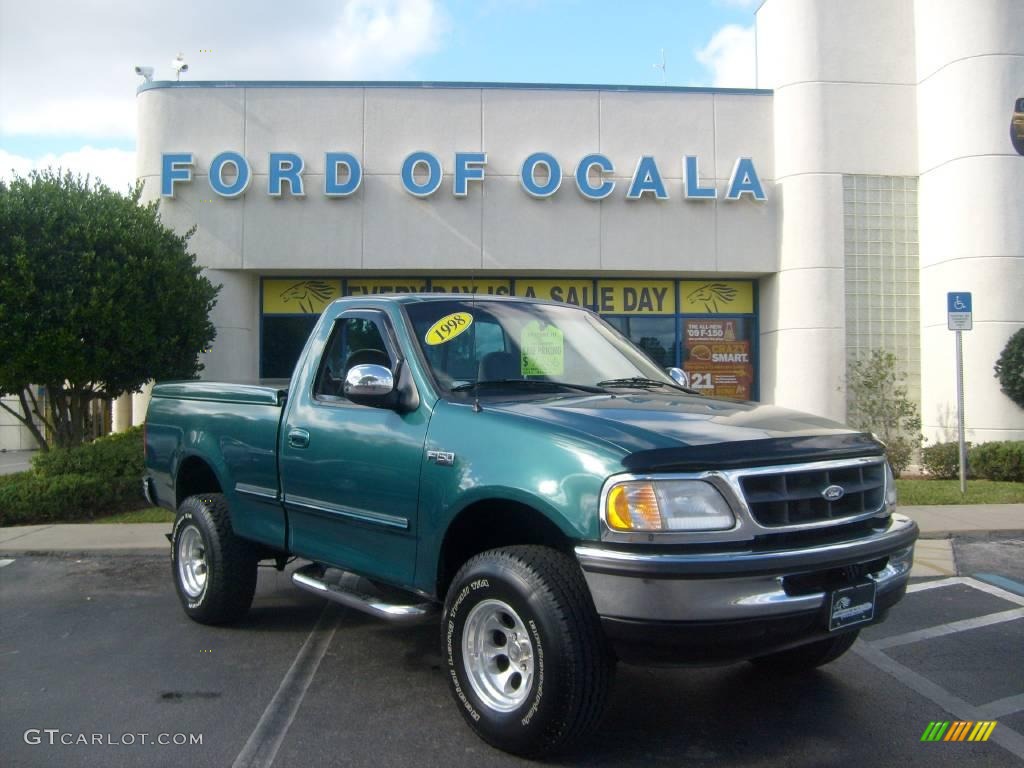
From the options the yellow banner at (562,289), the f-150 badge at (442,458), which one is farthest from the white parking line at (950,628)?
the yellow banner at (562,289)

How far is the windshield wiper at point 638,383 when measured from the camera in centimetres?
482

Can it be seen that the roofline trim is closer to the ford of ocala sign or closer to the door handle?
the ford of ocala sign

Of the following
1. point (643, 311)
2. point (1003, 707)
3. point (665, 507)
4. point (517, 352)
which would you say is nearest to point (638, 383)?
point (517, 352)

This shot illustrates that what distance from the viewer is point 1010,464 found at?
13.1 meters

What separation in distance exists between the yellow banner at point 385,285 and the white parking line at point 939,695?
39.0ft

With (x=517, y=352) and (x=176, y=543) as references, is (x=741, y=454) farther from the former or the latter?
(x=176, y=543)

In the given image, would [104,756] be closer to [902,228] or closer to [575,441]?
[575,441]

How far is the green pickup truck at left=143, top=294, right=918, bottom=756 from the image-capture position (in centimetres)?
337

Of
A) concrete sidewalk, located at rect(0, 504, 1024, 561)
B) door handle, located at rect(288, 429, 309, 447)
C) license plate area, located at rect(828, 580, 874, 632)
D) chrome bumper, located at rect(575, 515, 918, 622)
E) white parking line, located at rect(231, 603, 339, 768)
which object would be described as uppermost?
door handle, located at rect(288, 429, 309, 447)

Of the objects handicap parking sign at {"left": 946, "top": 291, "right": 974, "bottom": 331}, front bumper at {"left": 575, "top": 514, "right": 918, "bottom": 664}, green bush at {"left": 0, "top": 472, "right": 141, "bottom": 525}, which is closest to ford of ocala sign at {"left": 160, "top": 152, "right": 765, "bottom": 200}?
handicap parking sign at {"left": 946, "top": 291, "right": 974, "bottom": 331}

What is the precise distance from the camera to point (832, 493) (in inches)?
145

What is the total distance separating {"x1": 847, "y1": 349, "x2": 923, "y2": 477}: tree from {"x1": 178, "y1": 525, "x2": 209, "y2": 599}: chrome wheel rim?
11.8m

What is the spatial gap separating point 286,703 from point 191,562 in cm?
198

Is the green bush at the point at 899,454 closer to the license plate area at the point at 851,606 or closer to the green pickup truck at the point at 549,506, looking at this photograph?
the green pickup truck at the point at 549,506
